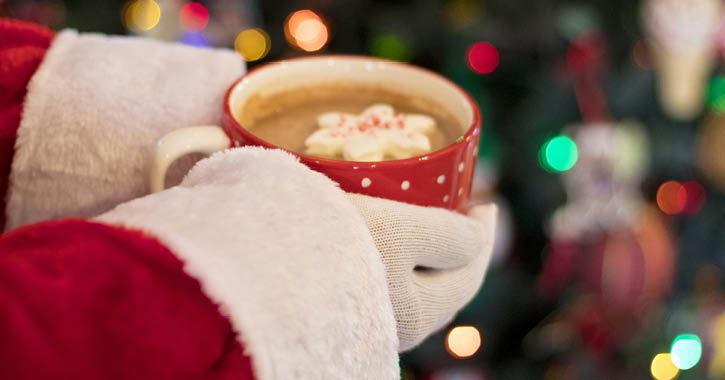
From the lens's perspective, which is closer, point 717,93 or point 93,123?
point 93,123

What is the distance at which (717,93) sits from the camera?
1.28 metres

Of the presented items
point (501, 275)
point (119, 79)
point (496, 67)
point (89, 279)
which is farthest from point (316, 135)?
point (501, 275)

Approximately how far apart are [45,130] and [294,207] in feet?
0.97

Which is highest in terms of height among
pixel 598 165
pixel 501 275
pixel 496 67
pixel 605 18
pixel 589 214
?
pixel 605 18

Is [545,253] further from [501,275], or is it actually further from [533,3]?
[533,3]

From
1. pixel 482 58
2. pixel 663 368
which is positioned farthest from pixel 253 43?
pixel 663 368

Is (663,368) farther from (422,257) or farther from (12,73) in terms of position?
(12,73)

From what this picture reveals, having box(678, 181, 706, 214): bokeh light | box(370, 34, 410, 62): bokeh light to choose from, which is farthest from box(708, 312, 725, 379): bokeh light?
box(370, 34, 410, 62): bokeh light

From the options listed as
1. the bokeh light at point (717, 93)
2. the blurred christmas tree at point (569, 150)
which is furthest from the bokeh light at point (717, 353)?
the bokeh light at point (717, 93)

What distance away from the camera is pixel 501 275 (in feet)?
4.27

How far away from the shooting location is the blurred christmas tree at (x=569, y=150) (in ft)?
3.86

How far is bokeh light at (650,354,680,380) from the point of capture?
1287 mm

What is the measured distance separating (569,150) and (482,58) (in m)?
0.28

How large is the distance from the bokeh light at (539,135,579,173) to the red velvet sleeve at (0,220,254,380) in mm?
1048
